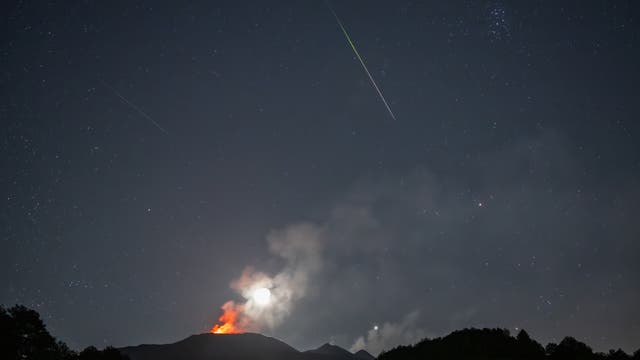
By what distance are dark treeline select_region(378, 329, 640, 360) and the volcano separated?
118 m

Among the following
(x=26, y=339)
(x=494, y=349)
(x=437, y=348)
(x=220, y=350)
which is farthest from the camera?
(x=220, y=350)

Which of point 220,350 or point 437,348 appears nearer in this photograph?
point 437,348

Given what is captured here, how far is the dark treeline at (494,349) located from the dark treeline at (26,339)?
42097 mm

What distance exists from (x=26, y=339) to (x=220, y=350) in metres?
141

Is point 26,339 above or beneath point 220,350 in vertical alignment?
beneath

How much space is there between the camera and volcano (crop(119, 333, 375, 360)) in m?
160

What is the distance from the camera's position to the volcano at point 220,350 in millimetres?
160125

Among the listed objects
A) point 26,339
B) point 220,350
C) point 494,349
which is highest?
point 220,350

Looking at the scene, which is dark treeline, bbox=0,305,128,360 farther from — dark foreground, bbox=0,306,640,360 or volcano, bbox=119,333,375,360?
volcano, bbox=119,333,375,360

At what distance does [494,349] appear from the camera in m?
52.8

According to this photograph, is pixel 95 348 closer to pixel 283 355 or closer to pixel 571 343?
pixel 571 343

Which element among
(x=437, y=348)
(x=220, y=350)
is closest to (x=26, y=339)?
(x=437, y=348)

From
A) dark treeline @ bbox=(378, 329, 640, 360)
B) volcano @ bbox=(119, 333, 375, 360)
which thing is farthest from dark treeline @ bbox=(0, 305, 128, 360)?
volcano @ bbox=(119, 333, 375, 360)

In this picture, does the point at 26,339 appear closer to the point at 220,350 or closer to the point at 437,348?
the point at 437,348
